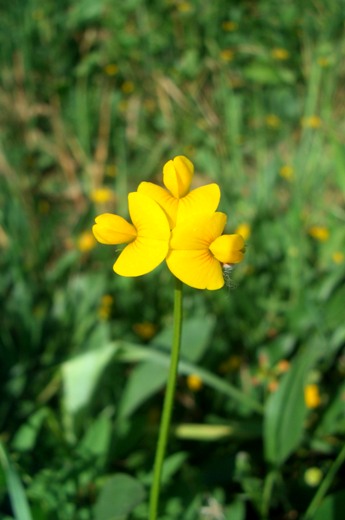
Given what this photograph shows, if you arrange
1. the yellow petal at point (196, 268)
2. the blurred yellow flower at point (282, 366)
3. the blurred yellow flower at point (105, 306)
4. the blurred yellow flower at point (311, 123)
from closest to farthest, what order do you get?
the yellow petal at point (196, 268), the blurred yellow flower at point (282, 366), the blurred yellow flower at point (105, 306), the blurred yellow flower at point (311, 123)

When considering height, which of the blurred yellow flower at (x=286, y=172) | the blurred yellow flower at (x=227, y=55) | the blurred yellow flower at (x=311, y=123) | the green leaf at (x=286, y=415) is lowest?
the green leaf at (x=286, y=415)

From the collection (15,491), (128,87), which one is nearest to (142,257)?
(15,491)

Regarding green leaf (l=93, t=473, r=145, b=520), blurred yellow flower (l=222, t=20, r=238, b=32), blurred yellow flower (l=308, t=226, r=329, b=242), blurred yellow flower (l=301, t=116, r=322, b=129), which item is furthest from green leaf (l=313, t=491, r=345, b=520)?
blurred yellow flower (l=222, t=20, r=238, b=32)

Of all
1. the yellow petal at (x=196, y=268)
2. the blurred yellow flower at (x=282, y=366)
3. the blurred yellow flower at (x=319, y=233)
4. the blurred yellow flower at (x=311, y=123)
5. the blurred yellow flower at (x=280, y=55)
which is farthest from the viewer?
the blurred yellow flower at (x=280, y=55)

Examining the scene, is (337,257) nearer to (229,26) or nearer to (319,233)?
(319,233)

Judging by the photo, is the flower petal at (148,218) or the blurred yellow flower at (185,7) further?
the blurred yellow flower at (185,7)

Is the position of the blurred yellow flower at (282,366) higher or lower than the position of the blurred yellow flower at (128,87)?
lower

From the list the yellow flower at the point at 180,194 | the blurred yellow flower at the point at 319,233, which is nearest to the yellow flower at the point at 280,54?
the blurred yellow flower at the point at 319,233

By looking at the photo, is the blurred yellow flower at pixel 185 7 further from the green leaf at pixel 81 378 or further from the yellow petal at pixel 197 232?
the yellow petal at pixel 197 232
